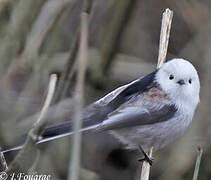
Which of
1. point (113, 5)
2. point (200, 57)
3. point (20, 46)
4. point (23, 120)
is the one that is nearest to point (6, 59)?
point (20, 46)

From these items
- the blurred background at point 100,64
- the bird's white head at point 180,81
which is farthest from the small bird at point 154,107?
the blurred background at point 100,64

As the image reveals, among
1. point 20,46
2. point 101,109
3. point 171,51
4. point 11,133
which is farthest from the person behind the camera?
point 171,51

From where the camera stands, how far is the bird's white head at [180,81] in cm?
240

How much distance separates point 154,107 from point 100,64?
2.90 ft

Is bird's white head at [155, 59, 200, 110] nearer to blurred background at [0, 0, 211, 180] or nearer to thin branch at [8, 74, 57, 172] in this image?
blurred background at [0, 0, 211, 180]

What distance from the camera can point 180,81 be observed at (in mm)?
2434

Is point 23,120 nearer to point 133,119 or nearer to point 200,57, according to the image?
point 133,119

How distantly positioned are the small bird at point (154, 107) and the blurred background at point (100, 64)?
53 cm

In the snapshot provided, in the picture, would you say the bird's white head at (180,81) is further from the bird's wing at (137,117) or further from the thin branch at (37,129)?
the thin branch at (37,129)

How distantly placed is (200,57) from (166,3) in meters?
0.47

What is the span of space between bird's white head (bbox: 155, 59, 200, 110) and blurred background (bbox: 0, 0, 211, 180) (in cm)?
67

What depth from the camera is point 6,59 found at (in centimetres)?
309

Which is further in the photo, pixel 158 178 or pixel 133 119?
pixel 158 178

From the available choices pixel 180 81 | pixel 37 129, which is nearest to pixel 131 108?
pixel 180 81
